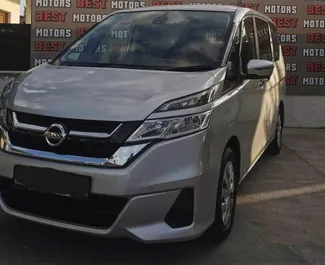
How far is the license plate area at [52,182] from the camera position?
3.23 m

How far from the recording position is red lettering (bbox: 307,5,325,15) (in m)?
9.91

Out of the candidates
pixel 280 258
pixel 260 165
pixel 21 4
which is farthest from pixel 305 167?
pixel 21 4

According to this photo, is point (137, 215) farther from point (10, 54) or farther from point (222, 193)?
point (10, 54)

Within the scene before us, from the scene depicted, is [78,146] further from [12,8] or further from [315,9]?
[12,8]

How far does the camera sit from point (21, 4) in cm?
1873

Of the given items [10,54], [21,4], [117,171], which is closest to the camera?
[117,171]

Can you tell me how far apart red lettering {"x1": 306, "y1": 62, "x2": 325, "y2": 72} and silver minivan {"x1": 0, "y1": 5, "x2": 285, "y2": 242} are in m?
6.28

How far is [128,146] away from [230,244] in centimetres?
128

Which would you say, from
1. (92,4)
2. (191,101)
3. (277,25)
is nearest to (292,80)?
(277,25)

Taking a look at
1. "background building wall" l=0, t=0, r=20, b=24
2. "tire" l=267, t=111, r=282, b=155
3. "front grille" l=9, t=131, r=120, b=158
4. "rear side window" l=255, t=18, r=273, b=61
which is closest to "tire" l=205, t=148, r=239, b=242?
"front grille" l=9, t=131, r=120, b=158

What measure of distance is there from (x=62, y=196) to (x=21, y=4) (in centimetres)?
1683

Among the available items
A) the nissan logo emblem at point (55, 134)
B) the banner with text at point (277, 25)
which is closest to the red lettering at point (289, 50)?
the banner with text at point (277, 25)

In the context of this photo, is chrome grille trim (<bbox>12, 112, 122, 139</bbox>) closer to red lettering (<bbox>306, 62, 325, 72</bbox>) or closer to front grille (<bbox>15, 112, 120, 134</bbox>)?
front grille (<bbox>15, 112, 120, 134</bbox>)

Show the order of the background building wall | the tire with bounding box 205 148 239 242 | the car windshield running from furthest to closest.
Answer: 1. the background building wall
2. the car windshield
3. the tire with bounding box 205 148 239 242
